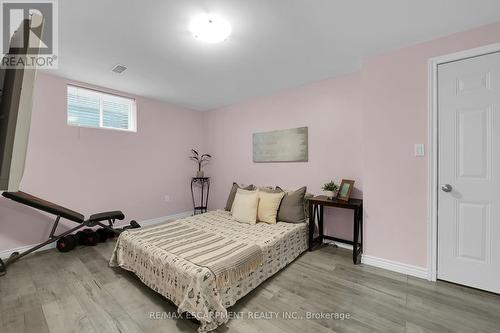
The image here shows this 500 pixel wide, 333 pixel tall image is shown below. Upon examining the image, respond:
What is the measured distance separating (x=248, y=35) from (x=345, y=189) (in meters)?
2.08

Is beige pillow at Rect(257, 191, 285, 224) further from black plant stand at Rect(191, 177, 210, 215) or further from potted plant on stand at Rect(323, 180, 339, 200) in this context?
black plant stand at Rect(191, 177, 210, 215)

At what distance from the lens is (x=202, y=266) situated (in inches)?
66.0

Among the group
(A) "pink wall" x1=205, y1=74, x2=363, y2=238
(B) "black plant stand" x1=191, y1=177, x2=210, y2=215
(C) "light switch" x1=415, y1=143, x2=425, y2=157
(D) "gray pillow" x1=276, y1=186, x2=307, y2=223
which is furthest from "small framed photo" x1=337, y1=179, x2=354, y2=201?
(B) "black plant stand" x1=191, y1=177, x2=210, y2=215

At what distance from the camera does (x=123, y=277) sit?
223 cm

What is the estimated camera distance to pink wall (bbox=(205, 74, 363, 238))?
2.91m

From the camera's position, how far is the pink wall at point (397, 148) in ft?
7.04

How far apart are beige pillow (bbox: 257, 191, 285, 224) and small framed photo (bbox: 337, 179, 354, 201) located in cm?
76

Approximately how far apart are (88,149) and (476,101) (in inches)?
182

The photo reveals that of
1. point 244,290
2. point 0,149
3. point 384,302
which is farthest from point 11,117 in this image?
point 384,302

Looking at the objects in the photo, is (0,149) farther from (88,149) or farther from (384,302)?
(88,149)

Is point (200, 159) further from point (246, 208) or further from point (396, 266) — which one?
point (396, 266)

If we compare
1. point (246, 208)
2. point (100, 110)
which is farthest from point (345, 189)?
point (100, 110)

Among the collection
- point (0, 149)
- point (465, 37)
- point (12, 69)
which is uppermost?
point (465, 37)

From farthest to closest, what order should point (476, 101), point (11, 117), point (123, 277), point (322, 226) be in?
1. point (322, 226)
2. point (123, 277)
3. point (476, 101)
4. point (11, 117)
